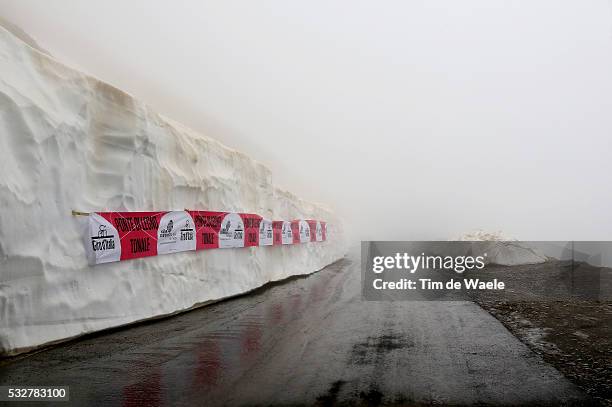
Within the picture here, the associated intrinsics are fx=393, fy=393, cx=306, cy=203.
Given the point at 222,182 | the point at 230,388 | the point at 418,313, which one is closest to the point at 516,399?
the point at 230,388

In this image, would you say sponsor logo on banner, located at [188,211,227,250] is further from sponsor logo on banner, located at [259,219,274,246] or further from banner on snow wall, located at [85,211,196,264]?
sponsor logo on banner, located at [259,219,274,246]

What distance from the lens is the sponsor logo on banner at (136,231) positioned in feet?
28.9

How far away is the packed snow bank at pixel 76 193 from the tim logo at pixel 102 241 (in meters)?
0.32

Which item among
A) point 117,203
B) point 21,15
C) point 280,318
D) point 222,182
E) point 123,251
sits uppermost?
point 21,15

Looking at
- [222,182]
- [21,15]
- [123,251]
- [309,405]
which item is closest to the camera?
[309,405]

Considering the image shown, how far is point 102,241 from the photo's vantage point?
8266mm

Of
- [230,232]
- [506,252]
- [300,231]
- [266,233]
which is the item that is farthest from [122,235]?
[506,252]

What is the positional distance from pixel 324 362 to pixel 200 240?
288 inches

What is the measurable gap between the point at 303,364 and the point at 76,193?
227 inches

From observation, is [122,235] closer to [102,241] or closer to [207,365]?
[102,241]

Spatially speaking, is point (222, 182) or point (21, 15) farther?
point (21, 15)

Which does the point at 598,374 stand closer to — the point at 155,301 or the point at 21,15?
the point at 155,301

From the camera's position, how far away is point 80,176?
8180 mm

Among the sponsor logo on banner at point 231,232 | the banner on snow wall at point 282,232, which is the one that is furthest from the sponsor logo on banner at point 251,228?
the banner on snow wall at point 282,232
